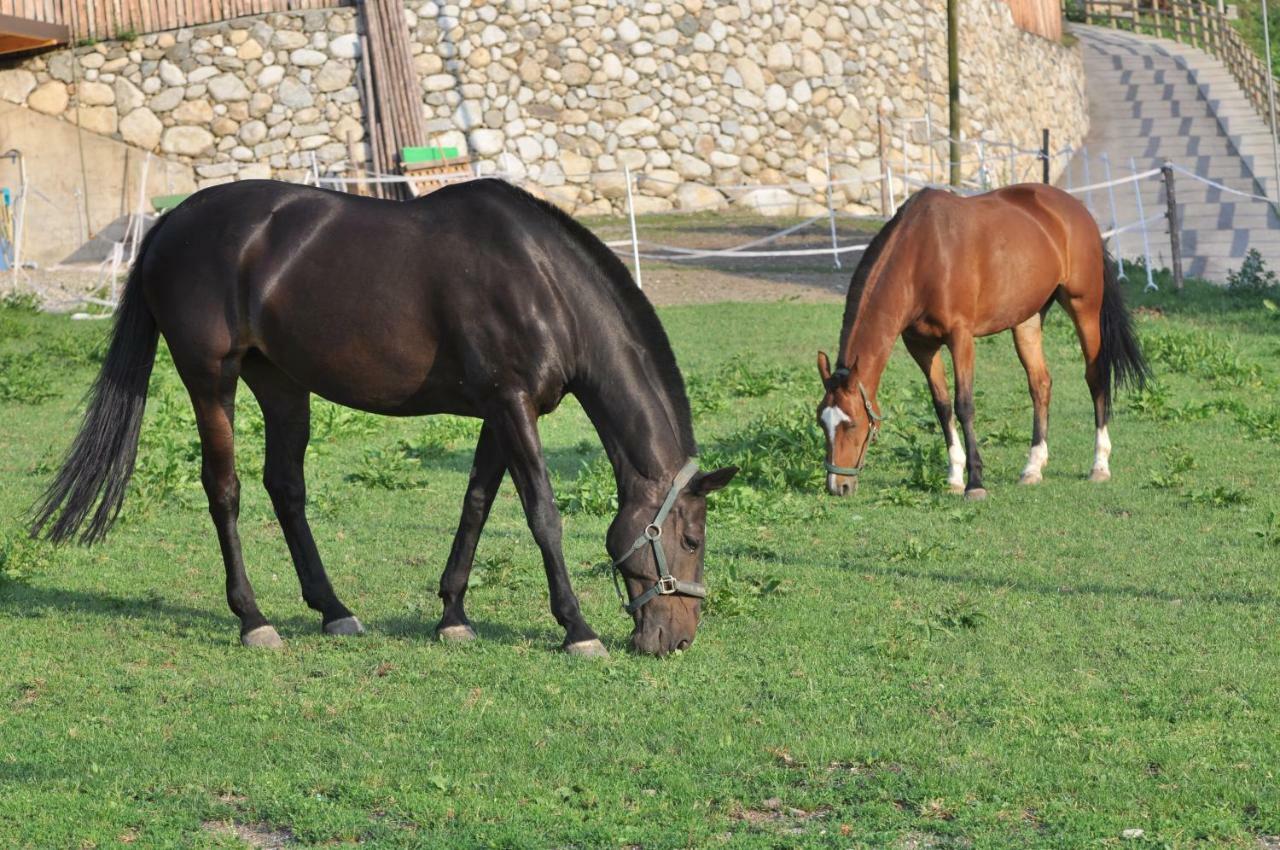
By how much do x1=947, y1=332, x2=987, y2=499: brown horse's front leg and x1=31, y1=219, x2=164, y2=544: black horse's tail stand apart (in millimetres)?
4941

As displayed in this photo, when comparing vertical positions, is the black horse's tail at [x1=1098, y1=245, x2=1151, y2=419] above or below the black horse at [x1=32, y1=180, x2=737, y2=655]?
below

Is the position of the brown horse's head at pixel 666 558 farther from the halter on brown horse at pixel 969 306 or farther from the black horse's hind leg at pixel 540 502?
the halter on brown horse at pixel 969 306

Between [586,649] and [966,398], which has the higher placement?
[966,398]

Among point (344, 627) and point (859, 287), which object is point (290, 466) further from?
point (859, 287)

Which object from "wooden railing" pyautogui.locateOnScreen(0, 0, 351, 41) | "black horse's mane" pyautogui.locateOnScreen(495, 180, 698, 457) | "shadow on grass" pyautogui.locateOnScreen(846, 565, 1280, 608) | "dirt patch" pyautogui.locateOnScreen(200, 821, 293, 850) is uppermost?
"wooden railing" pyautogui.locateOnScreen(0, 0, 351, 41)

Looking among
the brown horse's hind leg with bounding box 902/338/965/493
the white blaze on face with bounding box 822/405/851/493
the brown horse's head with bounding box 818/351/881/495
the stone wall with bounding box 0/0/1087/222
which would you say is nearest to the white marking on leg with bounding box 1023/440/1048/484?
the brown horse's hind leg with bounding box 902/338/965/493

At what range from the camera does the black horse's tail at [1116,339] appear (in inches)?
400

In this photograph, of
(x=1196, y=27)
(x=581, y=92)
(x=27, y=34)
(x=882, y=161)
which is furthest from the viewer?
(x=1196, y=27)

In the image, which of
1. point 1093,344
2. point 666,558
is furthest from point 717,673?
point 1093,344

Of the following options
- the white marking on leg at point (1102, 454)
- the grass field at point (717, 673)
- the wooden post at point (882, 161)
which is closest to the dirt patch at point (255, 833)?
the grass field at point (717, 673)

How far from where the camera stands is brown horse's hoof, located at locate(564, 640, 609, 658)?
5.90 m

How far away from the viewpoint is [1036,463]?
9578mm

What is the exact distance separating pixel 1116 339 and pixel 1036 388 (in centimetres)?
69

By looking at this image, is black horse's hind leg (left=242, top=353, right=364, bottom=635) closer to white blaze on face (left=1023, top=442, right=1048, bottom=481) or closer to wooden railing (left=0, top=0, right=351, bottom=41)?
white blaze on face (left=1023, top=442, right=1048, bottom=481)
